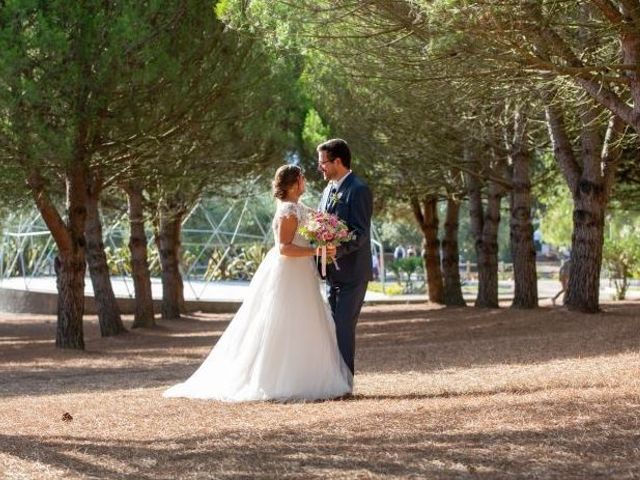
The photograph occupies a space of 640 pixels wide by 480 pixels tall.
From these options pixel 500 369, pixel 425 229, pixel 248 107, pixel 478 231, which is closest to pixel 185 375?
pixel 500 369

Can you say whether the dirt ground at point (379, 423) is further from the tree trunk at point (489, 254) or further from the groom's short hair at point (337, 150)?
the tree trunk at point (489, 254)

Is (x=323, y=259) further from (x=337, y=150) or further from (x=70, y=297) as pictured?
(x=70, y=297)

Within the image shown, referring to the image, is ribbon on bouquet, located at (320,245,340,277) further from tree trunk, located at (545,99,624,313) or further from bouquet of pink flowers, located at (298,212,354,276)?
tree trunk, located at (545,99,624,313)

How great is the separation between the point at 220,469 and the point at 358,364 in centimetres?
695

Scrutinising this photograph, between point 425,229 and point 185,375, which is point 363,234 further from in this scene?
point 425,229

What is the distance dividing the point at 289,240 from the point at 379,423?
1.95 meters

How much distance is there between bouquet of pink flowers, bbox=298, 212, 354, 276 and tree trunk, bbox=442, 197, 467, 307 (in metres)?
18.0

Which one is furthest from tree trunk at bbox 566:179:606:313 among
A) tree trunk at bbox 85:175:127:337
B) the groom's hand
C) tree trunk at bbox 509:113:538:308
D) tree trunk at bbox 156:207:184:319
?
tree trunk at bbox 156:207:184:319

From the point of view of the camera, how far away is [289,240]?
8.53 metres

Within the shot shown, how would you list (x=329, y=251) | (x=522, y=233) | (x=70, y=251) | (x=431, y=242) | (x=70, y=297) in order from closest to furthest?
(x=329, y=251) < (x=70, y=251) < (x=70, y=297) < (x=522, y=233) < (x=431, y=242)

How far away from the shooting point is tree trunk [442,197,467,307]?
1056 inches

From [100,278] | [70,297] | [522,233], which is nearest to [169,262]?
[100,278]

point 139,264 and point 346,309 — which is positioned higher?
point 139,264

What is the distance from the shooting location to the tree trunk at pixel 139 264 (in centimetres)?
2264
